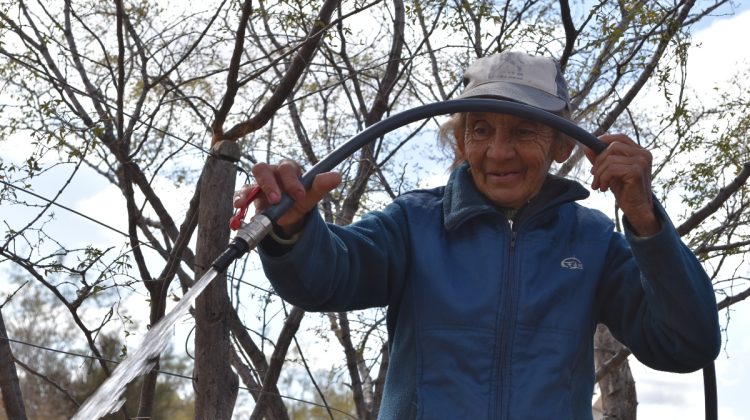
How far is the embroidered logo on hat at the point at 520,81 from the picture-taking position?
2631 millimetres

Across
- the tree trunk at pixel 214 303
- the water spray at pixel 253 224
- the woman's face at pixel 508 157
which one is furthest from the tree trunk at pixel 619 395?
the water spray at pixel 253 224

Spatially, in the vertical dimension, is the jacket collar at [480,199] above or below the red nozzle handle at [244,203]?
above

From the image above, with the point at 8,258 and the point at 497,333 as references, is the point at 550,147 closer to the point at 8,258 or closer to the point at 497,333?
the point at 497,333

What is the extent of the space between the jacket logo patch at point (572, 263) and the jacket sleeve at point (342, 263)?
0.39m

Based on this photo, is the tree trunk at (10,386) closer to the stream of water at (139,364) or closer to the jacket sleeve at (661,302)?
the stream of water at (139,364)

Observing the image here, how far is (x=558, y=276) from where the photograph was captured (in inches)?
97.0

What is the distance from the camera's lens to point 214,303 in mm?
3957

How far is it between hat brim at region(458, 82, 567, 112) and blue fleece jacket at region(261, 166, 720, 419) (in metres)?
0.21

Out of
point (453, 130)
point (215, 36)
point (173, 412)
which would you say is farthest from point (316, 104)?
point (173, 412)

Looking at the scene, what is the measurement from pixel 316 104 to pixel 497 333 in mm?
6544

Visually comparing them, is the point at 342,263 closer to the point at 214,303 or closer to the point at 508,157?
the point at 508,157

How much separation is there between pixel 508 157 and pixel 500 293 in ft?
1.22

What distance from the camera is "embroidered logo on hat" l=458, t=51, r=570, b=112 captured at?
8.63ft

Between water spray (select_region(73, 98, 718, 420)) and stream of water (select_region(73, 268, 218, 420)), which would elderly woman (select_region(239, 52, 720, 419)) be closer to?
water spray (select_region(73, 98, 718, 420))
